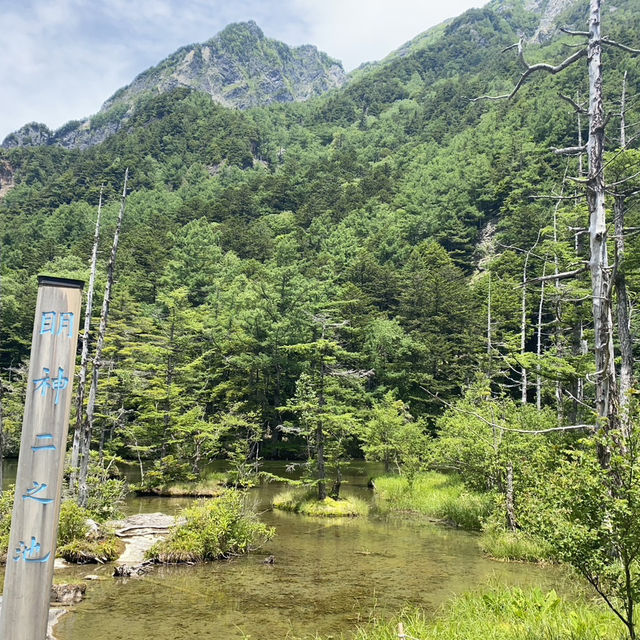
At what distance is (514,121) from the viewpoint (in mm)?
78938

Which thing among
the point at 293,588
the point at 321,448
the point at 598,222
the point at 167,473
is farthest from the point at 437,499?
the point at 598,222

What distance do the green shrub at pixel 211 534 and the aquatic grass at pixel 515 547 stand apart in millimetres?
5746

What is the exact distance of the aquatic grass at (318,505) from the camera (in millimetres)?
20219

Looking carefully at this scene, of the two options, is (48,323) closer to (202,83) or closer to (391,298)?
(391,298)

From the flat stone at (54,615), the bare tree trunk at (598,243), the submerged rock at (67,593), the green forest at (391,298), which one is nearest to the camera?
the bare tree trunk at (598,243)

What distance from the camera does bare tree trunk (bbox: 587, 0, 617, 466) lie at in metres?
6.99

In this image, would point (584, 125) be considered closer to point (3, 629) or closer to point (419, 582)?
point (419, 582)

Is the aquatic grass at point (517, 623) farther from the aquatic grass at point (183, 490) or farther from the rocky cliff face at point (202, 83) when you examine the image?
the rocky cliff face at point (202, 83)

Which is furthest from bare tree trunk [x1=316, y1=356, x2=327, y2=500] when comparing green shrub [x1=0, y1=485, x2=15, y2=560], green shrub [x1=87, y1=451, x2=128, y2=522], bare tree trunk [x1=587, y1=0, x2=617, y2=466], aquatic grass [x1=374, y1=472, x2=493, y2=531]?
bare tree trunk [x1=587, y1=0, x2=617, y2=466]

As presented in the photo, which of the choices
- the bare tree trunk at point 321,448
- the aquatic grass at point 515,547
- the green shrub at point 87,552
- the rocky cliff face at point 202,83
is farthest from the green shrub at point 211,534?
the rocky cliff face at point 202,83

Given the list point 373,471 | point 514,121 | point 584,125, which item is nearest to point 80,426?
point 373,471

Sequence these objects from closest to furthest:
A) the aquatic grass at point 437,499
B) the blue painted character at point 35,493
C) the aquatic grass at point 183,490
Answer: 1. the blue painted character at point 35,493
2. the aquatic grass at point 437,499
3. the aquatic grass at point 183,490

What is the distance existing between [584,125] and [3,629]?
69073 millimetres

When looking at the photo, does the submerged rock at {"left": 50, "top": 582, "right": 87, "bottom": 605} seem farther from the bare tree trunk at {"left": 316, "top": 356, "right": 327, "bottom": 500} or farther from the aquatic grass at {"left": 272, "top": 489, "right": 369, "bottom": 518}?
the bare tree trunk at {"left": 316, "top": 356, "right": 327, "bottom": 500}
